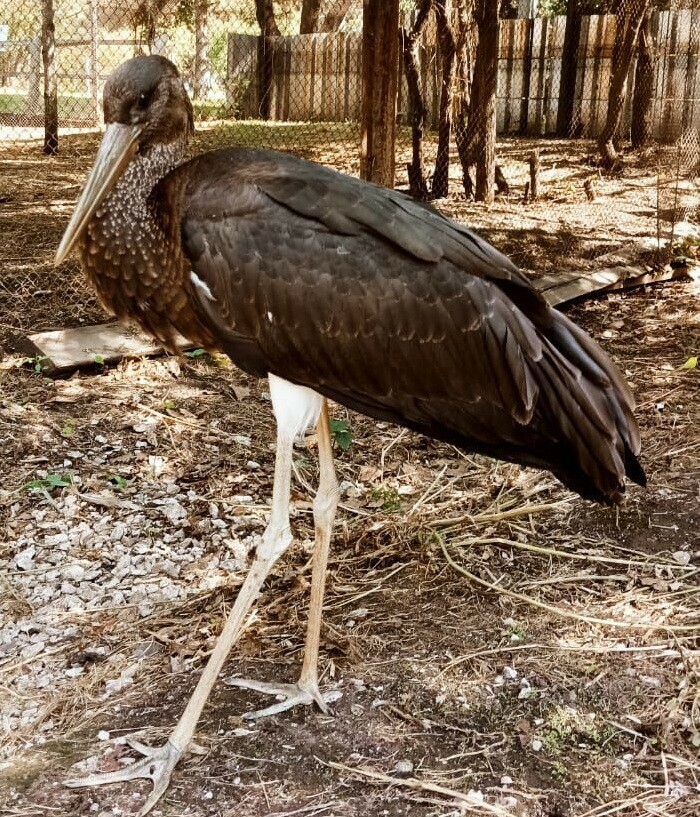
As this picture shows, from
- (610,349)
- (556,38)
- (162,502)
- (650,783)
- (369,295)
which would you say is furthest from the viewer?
(556,38)

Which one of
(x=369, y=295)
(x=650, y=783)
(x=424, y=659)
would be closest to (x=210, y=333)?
(x=369, y=295)

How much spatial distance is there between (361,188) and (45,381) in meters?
2.60

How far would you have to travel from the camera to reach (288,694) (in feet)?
10.5

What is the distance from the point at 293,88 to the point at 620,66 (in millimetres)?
3746

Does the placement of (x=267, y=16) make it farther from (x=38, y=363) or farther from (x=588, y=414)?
(x=588, y=414)

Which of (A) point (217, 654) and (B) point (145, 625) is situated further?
(B) point (145, 625)

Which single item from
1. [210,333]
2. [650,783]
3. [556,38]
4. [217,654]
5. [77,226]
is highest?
[556,38]

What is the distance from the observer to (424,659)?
335cm

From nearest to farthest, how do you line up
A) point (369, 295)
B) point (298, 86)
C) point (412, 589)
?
point (369, 295) → point (412, 589) → point (298, 86)

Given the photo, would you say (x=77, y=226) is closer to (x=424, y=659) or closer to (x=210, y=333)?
(x=210, y=333)

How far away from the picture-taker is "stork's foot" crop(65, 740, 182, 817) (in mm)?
2764

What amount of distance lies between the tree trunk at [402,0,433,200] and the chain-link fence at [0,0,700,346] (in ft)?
0.05

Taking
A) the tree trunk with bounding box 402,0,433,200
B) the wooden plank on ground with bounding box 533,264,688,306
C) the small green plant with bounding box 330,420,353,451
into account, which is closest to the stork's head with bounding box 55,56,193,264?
the small green plant with bounding box 330,420,353,451

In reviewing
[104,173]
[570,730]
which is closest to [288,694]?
[570,730]
